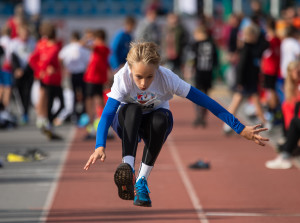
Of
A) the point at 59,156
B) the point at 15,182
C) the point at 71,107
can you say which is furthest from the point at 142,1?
the point at 15,182

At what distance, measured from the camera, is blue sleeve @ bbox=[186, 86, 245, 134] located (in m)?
5.52

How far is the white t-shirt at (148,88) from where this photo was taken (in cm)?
552

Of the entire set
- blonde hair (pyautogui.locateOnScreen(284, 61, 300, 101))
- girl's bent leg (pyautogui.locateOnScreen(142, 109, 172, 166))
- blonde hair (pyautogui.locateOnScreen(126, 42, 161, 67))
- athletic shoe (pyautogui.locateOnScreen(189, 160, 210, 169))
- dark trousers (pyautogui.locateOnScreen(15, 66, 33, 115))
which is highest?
blonde hair (pyautogui.locateOnScreen(126, 42, 161, 67))

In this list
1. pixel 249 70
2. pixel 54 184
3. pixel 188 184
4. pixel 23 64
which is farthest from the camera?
pixel 23 64

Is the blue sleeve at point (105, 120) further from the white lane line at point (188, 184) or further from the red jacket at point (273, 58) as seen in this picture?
the red jacket at point (273, 58)

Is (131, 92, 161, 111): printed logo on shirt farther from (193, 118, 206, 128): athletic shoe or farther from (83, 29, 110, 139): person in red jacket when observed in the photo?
(193, 118, 206, 128): athletic shoe

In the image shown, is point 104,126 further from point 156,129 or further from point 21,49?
point 21,49

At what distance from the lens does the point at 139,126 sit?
5.74m

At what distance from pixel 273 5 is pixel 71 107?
39.5ft

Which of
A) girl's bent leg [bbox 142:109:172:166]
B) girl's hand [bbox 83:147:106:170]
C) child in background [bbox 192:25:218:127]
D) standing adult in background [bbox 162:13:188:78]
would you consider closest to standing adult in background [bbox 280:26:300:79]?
child in background [bbox 192:25:218:127]

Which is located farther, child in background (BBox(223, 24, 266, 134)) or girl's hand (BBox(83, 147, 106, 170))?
child in background (BBox(223, 24, 266, 134))

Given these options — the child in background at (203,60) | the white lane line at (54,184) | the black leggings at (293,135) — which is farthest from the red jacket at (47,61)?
the black leggings at (293,135)

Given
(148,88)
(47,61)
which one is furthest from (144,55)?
(47,61)

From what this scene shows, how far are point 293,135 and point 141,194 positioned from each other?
4.02m
